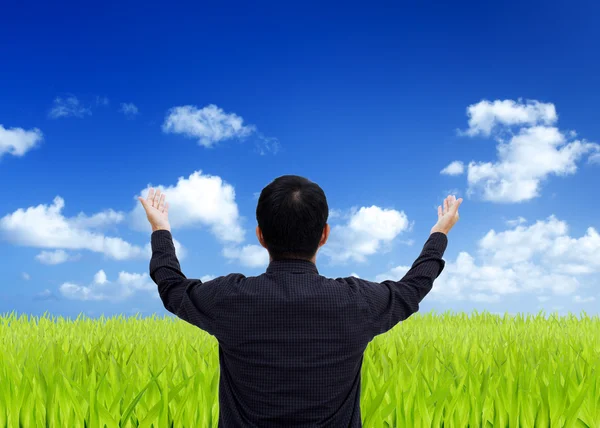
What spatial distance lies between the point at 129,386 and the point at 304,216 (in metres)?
1.45

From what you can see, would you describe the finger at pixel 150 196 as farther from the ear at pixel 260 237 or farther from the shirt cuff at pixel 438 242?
the shirt cuff at pixel 438 242

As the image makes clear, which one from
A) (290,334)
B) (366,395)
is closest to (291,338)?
(290,334)

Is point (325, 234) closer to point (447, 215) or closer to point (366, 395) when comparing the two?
point (447, 215)

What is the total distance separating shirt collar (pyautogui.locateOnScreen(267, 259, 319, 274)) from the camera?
1646 millimetres

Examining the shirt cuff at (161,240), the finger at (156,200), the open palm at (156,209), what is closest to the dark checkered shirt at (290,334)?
the shirt cuff at (161,240)

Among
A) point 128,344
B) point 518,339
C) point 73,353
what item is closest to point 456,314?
point 518,339

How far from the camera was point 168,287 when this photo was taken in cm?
182

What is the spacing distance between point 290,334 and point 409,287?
46 cm

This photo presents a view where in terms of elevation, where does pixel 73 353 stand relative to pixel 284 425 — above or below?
above

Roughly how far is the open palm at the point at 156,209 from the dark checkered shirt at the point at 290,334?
43cm

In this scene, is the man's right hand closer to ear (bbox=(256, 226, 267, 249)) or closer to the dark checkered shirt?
the dark checkered shirt

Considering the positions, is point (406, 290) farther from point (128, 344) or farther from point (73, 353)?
point (128, 344)

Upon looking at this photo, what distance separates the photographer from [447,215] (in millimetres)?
2131

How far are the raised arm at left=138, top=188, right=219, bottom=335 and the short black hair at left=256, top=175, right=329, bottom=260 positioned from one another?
0.24m
